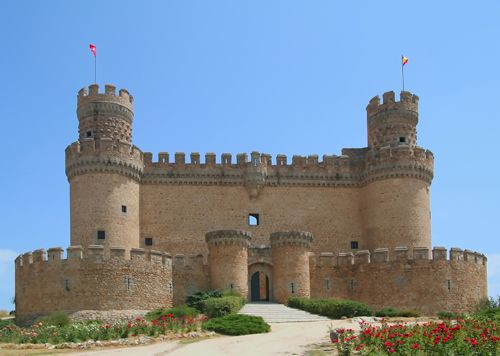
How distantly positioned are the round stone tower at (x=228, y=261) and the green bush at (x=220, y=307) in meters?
3.71

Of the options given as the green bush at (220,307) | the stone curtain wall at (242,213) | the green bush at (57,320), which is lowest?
the green bush at (57,320)

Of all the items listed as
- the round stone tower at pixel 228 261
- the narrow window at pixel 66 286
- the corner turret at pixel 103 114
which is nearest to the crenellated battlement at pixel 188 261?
the round stone tower at pixel 228 261

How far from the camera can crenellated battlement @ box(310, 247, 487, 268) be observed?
35.8 metres

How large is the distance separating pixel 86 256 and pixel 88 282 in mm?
1133

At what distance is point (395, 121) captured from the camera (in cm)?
4275

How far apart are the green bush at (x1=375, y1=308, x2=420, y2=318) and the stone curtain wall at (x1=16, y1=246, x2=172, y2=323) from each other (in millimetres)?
9917

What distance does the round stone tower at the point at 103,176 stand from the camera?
37.4 metres

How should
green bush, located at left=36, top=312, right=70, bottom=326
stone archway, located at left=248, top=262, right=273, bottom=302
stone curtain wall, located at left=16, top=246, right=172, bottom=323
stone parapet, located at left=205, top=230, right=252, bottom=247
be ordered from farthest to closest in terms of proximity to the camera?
1. stone archway, located at left=248, top=262, right=273, bottom=302
2. stone parapet, located at left=205, top=230, right=252, bottom=247
3. stone curtain wall, located at left=16, top=246, right=172, bottom=323
4. green bush, located at left=36, top=312, right=70, bottom=326

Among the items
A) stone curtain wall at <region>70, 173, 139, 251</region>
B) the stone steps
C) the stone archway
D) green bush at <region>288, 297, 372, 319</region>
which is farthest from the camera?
stone curtain wall at <region>70, 173, 139, 251</region>

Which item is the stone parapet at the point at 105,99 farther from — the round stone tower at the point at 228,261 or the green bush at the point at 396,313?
the green bush at the point at 396,313

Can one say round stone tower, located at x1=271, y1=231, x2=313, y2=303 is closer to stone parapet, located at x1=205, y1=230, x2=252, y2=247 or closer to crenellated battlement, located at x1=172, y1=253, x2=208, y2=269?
stone parapet, located at x1=205, y1=230, x2=252, y2=247

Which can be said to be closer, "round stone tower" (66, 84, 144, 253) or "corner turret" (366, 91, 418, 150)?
"round stone tower" (66, 84, 144, 253)

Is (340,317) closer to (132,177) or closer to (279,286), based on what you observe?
(279,286)

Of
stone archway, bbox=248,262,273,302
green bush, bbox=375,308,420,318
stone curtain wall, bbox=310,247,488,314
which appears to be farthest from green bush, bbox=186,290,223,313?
green bush, bbox=375,308,420,318
